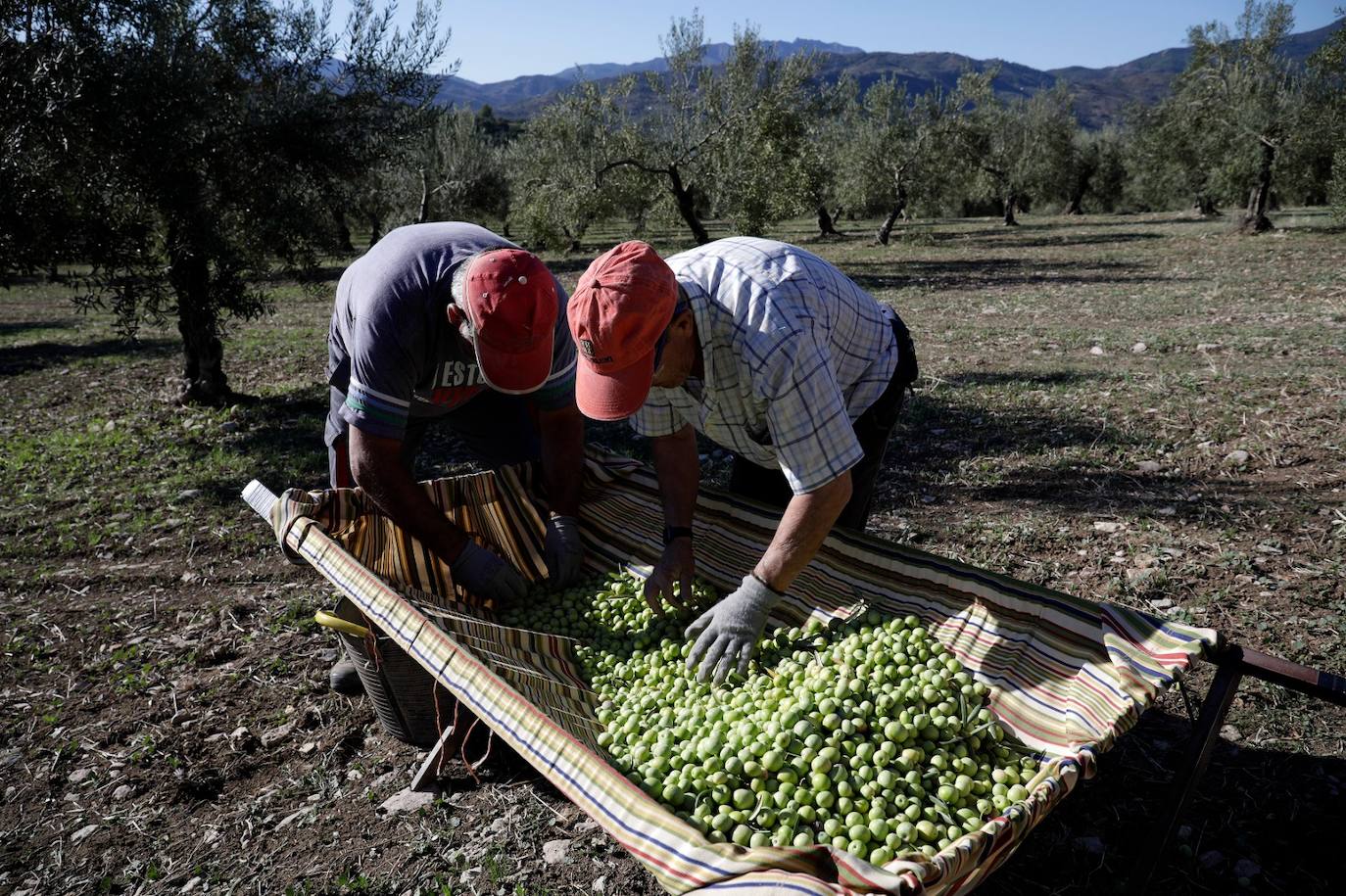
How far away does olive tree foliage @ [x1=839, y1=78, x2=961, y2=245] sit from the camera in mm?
32031

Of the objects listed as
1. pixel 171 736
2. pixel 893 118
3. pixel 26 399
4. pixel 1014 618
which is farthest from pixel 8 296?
pixel 893 118

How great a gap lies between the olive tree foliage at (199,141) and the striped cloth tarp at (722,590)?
5.73 meters

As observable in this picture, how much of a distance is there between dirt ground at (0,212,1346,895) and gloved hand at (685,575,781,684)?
85cm

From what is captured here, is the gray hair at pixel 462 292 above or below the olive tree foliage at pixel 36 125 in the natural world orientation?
below

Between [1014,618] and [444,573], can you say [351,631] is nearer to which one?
[444,573]

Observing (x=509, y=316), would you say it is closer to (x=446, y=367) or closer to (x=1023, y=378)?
(x=446, y=367)

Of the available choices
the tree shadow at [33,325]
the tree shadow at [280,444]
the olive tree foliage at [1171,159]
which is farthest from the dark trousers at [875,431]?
the olive tree foliage at [1171,159]

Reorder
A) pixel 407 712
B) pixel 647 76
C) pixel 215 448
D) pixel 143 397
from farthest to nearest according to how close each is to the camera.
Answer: pixel 647 76 → pixel 143 397 → pixel 215 448 → pixel 407 712

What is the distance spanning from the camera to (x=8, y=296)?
21203 mm

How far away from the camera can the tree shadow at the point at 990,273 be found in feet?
59.9

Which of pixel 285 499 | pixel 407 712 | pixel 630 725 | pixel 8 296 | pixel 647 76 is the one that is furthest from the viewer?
pixel 647 76

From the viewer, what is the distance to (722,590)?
12.6 feet

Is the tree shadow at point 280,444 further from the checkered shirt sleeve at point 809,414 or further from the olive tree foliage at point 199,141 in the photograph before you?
the checkered shirt sleeve at point 809,414

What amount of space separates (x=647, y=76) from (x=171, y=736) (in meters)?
23.8
